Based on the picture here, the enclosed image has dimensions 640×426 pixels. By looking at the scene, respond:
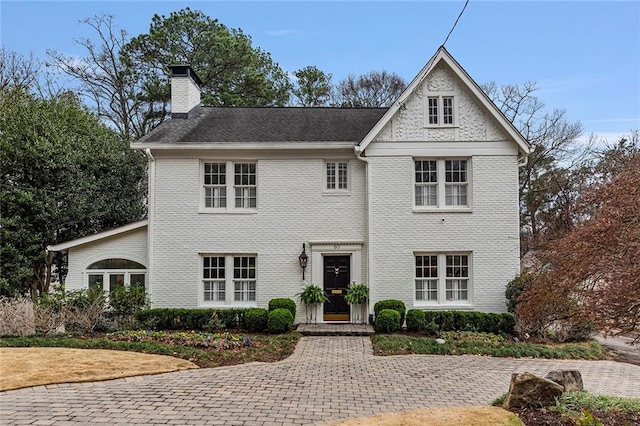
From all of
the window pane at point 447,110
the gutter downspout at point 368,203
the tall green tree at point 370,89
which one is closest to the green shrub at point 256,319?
the gutter downspout at point 368,203

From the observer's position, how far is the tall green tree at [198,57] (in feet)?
92.2

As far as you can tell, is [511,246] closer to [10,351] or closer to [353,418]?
[353,418]

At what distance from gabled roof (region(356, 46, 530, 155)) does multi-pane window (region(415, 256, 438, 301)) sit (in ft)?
14.0

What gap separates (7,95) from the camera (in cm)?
1980

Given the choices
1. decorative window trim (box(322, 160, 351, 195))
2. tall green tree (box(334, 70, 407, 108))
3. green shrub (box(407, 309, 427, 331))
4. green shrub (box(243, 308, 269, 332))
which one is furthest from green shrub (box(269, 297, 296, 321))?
tall green tree (box(334, 70, 407, 108))

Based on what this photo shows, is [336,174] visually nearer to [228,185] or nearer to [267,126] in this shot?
[267,126]

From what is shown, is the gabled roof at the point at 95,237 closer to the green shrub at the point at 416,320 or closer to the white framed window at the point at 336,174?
the white framed window at the point at 336,174

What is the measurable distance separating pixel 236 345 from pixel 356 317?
4.96 meters

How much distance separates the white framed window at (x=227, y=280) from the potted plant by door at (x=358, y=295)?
10.5ft

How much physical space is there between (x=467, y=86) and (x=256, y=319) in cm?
1007

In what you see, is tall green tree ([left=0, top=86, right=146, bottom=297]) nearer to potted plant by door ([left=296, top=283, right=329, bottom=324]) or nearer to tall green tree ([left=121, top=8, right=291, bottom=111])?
tall green tree ([left=121, top=8, right=291, bottom=111])

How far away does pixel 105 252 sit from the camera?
16250 mm

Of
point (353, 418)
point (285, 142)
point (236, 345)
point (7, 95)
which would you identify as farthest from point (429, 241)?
point (7, 95)

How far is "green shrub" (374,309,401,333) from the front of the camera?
14328mm
